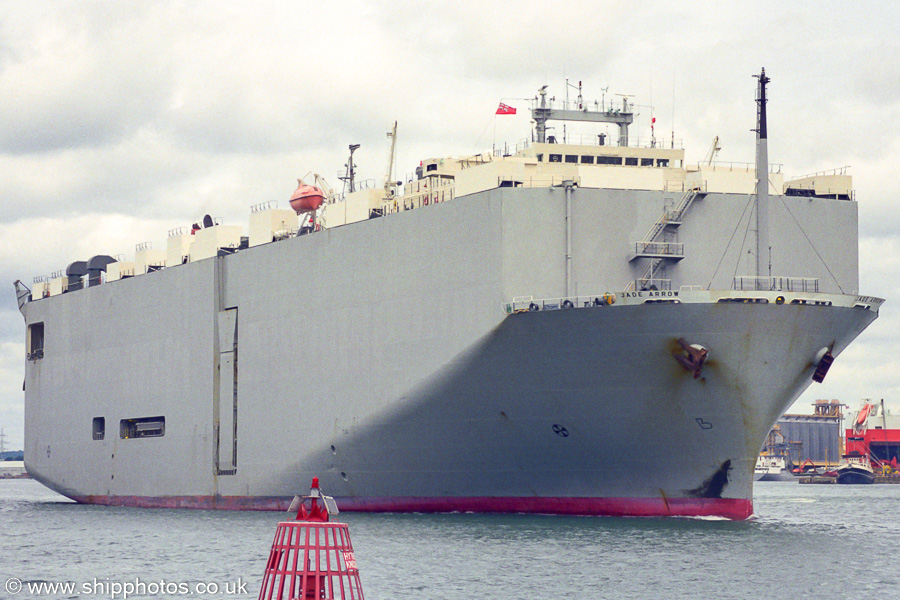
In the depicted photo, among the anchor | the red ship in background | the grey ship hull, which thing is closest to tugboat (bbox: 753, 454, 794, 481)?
the red ship in background

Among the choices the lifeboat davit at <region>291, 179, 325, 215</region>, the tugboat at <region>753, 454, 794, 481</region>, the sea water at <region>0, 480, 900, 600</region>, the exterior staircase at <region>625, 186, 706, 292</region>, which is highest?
the lifeboat davit at <region>291, 179, 325, 215</region>

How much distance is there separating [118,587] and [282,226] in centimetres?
2349

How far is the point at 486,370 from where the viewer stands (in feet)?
123

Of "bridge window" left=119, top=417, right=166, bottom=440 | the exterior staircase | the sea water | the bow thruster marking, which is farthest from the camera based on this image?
"bridge window" left=119, top=417, right=166, bottom=440

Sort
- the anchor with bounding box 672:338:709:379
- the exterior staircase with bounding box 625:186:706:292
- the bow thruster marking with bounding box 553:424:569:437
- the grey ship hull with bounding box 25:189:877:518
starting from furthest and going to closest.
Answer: the exterior staircase with bounding box 625:186:706:292, the bow thruster marking with bounding box 553:424:569:437, the grey ship hull with bounding box 25:189:877:518, the anchor with bounding box 672:338:709:379

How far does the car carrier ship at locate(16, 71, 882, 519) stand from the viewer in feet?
118

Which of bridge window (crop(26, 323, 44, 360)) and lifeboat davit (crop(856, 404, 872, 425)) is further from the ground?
bridge window (crop(26, 323, 44, 360))

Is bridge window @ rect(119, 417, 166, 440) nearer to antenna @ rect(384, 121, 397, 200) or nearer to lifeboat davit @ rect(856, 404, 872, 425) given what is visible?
antenna @ rect(384, 121, 397, 200)

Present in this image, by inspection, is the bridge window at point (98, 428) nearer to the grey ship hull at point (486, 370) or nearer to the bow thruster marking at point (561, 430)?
the grey ship hull at point (486, 370)

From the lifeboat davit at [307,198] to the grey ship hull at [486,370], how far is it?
1837mm

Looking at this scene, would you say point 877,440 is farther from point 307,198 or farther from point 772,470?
point 307,198
